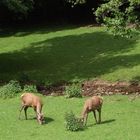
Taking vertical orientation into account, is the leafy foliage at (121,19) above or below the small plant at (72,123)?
above

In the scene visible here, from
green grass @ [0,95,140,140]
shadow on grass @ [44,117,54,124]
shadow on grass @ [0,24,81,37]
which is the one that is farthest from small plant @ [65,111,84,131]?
shadow on grass @ [0,24,81,37]

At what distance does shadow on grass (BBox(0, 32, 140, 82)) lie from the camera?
108 feet

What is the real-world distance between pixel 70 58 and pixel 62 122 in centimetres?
1763

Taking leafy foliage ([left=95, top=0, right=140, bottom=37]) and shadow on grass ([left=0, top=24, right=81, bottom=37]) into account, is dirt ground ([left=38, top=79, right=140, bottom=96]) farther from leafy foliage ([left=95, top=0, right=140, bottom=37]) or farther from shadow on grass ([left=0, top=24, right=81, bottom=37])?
shadow on grass ([left=0, top=24, right=81, bottom=37])

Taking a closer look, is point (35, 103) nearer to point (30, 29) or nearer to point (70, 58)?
point (70, 58)

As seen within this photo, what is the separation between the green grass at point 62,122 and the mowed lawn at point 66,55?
640 centimetres

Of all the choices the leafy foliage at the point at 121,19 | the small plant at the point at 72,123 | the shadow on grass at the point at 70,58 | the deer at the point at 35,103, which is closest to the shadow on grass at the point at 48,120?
the deer at the point at 35,103

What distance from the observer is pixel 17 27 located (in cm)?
5500

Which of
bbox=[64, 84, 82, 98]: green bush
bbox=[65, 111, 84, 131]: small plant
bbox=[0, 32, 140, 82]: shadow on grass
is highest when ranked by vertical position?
bbox=[65, 111, 84, 131]: small plant

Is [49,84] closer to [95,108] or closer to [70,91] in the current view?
[70,91]

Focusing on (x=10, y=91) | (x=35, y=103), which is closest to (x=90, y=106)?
→ (x=35, y=103)

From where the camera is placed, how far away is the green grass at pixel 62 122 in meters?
18.9

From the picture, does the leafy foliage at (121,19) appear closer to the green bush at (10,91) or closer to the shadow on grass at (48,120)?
the green bush at (10,91)

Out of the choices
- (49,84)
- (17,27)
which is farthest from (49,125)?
(17,27)
